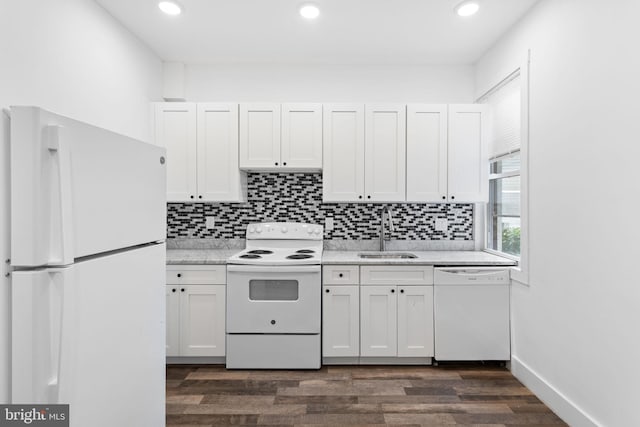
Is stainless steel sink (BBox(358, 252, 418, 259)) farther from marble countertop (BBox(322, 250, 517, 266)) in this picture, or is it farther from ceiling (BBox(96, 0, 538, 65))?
ceiling (BBox(96, 0, 538, 65))

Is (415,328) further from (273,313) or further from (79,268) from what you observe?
(79,268)

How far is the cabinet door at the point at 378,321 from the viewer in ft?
9.46

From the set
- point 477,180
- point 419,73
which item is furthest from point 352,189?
point 419,73

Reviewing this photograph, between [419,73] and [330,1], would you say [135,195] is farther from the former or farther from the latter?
[419,73]

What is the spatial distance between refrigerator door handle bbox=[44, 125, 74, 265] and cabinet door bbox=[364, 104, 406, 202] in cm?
238

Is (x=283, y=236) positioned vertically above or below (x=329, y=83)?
below

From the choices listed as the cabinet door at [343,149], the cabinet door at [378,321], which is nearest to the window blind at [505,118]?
the cabinet door at [343,149]

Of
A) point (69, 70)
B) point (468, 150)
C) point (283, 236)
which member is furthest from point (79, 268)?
point (468, 150)

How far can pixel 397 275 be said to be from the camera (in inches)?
114

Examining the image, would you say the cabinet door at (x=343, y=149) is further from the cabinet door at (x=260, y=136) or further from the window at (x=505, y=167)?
the window at (x=505, y=167)

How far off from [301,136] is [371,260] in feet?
3.98

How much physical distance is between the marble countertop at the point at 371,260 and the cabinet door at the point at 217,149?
52cm

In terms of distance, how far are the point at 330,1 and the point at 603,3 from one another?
1.50 m

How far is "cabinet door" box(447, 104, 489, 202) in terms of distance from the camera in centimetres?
317
